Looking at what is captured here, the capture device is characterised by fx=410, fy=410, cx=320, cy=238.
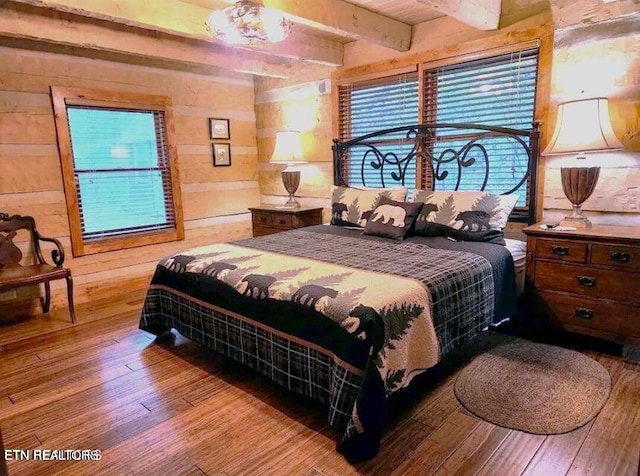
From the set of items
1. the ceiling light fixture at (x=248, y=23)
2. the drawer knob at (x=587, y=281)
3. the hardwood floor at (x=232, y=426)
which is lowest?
the hardwood floor at (x=232, y=426)

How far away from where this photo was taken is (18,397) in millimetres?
2305

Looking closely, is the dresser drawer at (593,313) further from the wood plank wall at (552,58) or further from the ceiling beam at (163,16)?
the ceiling beam at (163,16)

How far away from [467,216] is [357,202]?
1.01 metres

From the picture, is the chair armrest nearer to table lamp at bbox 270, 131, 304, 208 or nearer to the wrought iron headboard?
table lamp at bbox 270, 131, 304, 208

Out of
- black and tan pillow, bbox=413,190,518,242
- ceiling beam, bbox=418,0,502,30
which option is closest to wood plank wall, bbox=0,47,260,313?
black and tan pillow, bbox=413,190,518,242

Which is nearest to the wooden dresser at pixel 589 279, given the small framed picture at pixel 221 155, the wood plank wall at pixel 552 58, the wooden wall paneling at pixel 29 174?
the wood plank wall at pixel 552 58

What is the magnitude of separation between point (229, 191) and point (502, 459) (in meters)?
4.03

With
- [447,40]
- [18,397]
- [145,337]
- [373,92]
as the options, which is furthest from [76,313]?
[447,40]

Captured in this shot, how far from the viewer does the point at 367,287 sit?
1982 millimetres

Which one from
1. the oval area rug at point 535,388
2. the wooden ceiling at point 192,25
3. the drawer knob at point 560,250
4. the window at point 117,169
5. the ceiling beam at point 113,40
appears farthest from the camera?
the window at point 117,169

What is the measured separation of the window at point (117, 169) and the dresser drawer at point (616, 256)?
380cm

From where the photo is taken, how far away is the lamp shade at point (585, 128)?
2.49 metres

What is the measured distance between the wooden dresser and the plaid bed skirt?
5.47 ft

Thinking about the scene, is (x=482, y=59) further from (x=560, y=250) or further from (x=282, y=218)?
(x=282, y=218)
